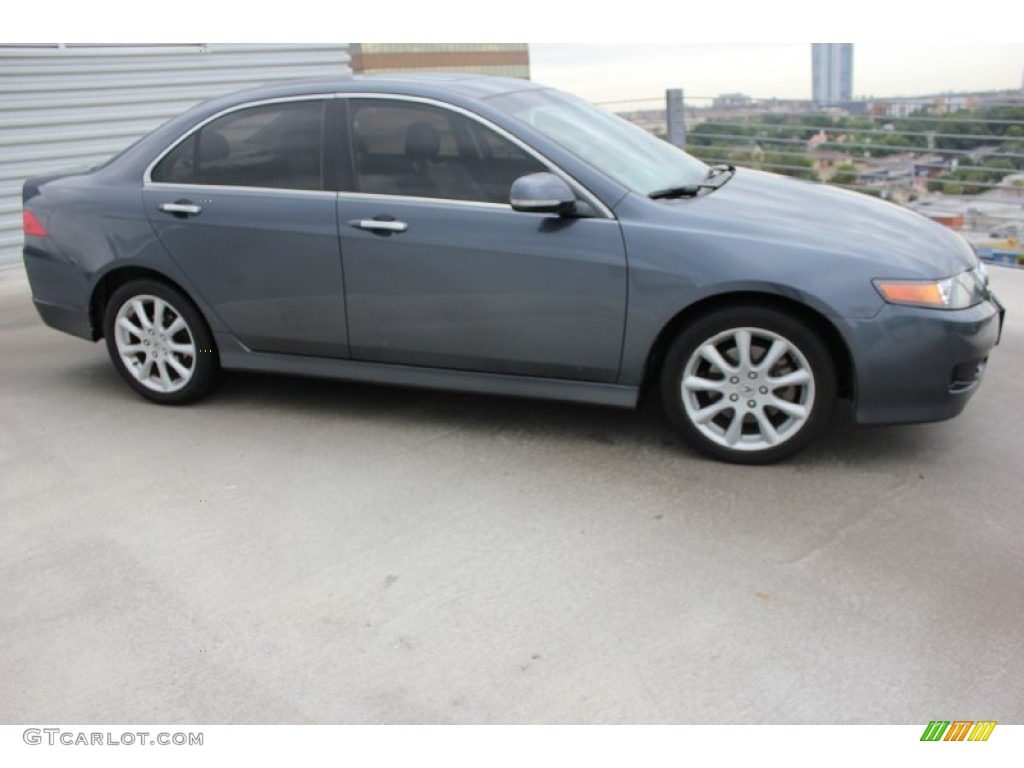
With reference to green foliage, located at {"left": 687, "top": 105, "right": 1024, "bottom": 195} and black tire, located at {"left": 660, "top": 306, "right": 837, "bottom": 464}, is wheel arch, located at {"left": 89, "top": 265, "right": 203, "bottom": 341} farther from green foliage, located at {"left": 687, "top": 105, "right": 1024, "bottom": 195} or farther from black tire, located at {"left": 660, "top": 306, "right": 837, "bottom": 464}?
green foliage, located at {"left": 687, "top": 105, "right": 1024, "bottom": 195}

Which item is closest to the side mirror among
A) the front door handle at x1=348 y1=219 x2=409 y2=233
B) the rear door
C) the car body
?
the car body

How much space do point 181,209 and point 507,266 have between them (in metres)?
1.69

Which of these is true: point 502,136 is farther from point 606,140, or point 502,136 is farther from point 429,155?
point 606,140

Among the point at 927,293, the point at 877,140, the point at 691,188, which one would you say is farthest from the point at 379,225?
the point at 877,140

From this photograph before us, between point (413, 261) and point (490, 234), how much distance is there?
38 centimetres

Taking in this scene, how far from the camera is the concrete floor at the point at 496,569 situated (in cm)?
299

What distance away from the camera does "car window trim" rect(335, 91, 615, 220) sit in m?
4.40

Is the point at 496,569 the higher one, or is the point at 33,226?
the point at 33,226

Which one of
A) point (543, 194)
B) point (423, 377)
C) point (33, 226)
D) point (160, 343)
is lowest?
point (423, 377)

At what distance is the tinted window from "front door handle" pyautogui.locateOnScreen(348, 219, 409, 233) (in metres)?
0.14

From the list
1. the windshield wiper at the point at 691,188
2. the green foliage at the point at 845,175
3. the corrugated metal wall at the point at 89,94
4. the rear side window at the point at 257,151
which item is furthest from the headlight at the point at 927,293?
→ the green foliage at the point at 845,175
